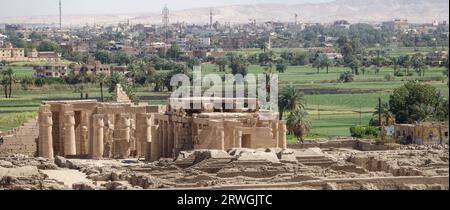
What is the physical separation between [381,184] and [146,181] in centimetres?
634

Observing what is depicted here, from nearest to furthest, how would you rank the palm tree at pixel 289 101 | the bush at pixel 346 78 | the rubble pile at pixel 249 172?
1. the rubble pile at pixel 249 172
2. the palm tree at pixel 289 101
3. the bush at pixel 346 78

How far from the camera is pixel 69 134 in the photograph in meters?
55.0

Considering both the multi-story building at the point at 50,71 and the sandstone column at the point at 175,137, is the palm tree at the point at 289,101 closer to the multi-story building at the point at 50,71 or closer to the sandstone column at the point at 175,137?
the sandstone column at the point at 175,137

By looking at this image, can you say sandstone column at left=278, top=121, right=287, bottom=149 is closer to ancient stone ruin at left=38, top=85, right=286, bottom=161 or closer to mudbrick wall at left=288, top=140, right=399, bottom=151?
ancient stone ruin at left=38, top=85, right=286, bottom=161

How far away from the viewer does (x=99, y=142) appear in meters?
54.6

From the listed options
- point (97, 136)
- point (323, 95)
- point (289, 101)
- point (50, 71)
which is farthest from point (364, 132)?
point (50, 71)

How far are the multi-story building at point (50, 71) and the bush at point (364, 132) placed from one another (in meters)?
50.7

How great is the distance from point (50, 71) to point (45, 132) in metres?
→ 64.4

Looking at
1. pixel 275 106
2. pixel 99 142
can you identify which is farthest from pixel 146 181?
pixel 275 106

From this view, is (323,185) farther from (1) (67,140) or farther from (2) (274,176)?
(1) (67,140)

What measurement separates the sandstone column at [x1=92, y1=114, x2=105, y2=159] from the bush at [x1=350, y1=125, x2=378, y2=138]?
43.1 ft

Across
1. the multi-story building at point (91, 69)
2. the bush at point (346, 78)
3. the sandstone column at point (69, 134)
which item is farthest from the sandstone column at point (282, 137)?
the bush at point (346, 78)

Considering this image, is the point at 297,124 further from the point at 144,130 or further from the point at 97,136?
the point at 97,136

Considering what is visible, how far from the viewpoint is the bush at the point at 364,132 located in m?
63.8
